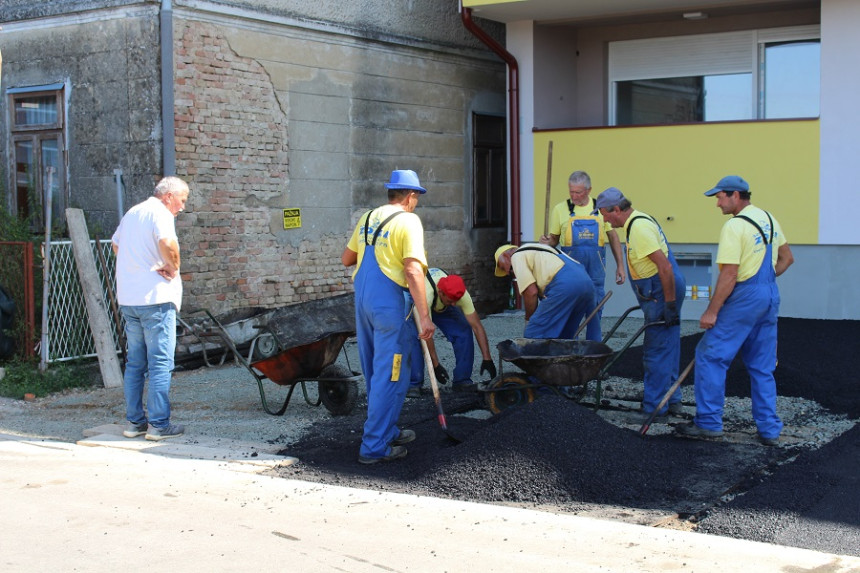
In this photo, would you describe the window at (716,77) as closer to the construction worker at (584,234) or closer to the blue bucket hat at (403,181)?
the construction worker at (584,234)

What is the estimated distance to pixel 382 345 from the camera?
6758 mm

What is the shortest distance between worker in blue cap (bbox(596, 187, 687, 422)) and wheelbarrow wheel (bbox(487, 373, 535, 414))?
3.11 feet

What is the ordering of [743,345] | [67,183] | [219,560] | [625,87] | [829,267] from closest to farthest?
[219,560], [743,345], [67,183], [829,267], [625,87]

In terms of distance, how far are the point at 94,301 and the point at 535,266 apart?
4535mm

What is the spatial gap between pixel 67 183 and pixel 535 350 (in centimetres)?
620

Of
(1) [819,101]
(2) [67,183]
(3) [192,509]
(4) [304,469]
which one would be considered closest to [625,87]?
(1) [819,101]

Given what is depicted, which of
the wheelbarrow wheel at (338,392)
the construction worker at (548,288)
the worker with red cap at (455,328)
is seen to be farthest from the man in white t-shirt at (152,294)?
the construction worker at (548,288)

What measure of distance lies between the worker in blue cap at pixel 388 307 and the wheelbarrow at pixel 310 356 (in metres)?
1.36

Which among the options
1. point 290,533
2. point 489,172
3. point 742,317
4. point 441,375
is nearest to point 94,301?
point 441,375

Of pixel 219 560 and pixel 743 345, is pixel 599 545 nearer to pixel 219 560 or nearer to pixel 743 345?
pixel 219 560

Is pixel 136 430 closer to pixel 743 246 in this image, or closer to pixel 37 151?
pixel 743 246

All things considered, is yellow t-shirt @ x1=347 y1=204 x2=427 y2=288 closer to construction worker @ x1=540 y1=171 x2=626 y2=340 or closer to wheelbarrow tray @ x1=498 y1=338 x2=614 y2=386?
wheelbarrow tray @ x1=498 y1=338 x2=614 y2=386

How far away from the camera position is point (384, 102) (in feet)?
44.6

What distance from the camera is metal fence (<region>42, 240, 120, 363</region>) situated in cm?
1020
